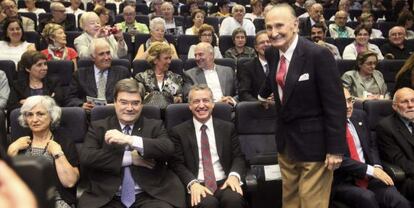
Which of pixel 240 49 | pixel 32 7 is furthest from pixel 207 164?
pixel 32 7

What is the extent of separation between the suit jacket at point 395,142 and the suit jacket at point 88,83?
1.82 meters

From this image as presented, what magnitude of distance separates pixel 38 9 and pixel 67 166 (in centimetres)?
488

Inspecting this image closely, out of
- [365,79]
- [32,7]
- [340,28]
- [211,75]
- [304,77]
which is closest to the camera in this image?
[304,77]

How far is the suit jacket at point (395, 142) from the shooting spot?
2.78 metres

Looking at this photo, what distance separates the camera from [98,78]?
12.1 ft

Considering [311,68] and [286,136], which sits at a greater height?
[311,68]

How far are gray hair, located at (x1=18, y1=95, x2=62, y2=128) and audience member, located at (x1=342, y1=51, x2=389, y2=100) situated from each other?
237 centimetres

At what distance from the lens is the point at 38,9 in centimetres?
671

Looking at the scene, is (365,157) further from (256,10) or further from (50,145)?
(256,10)

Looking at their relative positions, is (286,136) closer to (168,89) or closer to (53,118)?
(53,118)

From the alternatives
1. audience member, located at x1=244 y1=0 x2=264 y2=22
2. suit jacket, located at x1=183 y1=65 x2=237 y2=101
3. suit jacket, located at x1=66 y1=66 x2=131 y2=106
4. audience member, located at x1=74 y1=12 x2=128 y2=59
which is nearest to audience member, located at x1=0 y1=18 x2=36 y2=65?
audience member, located at x1=74 y1=12 x2=128 y2=59

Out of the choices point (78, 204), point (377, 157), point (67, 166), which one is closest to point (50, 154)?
point (67, 166)

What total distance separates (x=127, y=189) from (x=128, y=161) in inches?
5.2

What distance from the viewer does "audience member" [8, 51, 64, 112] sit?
3.50 metres
